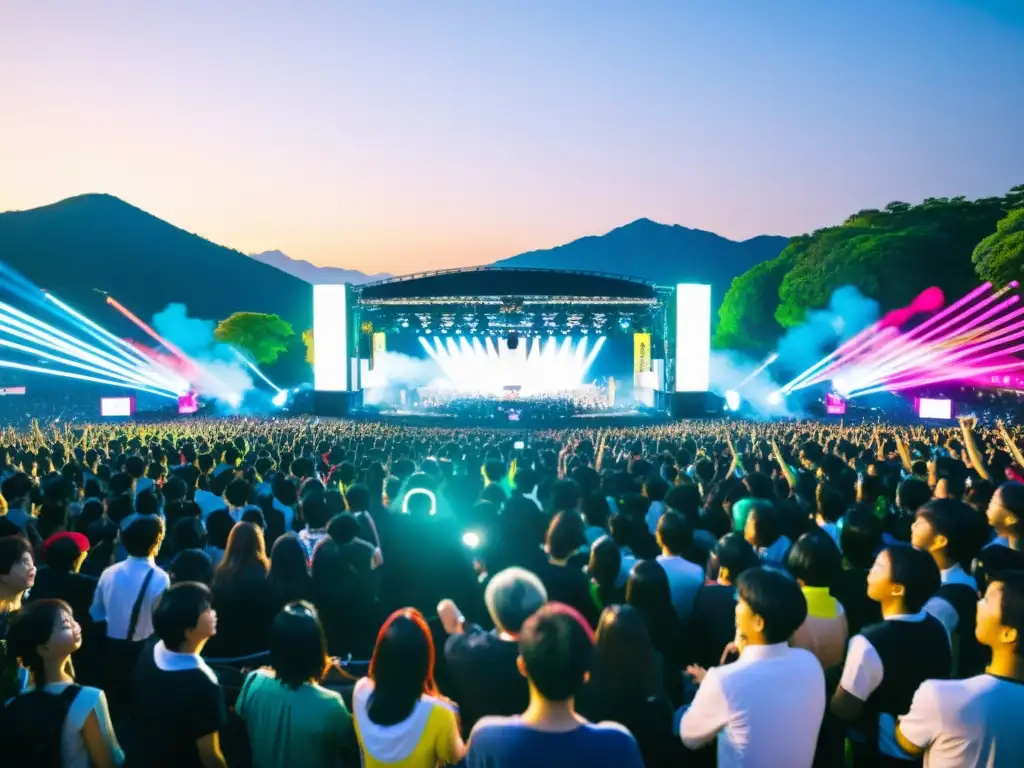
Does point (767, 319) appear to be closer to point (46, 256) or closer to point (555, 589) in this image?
point (555, 589)

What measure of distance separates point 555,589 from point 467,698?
112 centimetres

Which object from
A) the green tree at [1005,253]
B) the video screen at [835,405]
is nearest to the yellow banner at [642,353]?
the video screen at [835,405]

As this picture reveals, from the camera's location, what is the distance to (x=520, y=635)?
8.82ft

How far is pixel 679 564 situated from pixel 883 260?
114 feet

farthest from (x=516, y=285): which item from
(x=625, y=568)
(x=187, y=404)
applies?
(x=625, y=568)

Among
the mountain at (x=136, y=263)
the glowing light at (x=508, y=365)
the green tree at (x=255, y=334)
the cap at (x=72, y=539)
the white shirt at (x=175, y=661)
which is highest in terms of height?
the mountain at (x=136, y=263)

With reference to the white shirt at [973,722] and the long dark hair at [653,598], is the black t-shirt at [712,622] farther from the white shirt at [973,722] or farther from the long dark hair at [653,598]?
the white shirt at [973,722]

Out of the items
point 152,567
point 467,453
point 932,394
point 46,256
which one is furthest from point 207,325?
point 152,567

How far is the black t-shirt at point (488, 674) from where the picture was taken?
3.26 metres

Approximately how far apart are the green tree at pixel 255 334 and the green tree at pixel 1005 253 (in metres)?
46.8

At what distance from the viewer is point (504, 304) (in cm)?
2891

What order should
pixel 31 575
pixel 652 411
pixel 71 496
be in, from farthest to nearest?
pixel 652 411
pixel 71 496
pixel 31 575

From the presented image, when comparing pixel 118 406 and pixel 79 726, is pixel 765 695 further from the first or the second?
pixel 118 406

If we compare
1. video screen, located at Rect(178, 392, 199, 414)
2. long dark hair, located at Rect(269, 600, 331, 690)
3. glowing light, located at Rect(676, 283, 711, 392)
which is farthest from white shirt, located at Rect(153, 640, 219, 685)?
video screen, located at Rect(178, 392, 199, 414)
